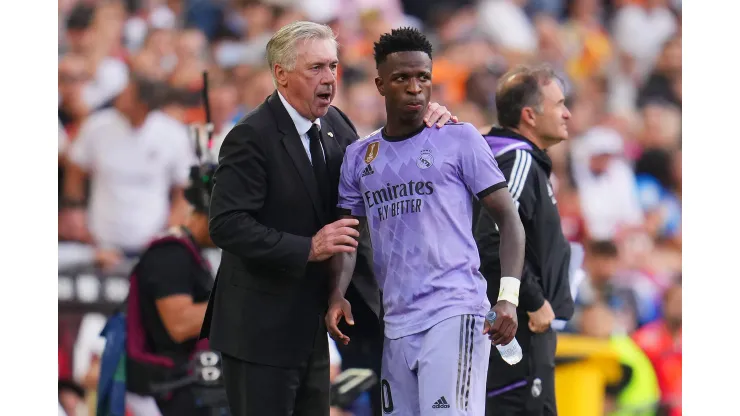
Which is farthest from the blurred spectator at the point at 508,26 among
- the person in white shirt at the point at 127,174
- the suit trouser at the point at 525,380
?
the suit trouser at the point at 525,380

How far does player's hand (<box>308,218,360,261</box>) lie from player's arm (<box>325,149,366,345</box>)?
6 centimetres

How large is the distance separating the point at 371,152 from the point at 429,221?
1.09 ft

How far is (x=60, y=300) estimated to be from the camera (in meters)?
6.96

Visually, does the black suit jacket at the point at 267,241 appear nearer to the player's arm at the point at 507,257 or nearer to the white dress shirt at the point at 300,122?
the white dress shirt at the point at 300,122

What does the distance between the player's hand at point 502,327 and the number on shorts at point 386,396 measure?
1.44 feet

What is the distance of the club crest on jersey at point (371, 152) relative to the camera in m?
3.80

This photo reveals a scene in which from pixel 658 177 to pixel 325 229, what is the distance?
5.44 meters

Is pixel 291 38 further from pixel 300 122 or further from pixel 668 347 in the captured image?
pixel 668 347

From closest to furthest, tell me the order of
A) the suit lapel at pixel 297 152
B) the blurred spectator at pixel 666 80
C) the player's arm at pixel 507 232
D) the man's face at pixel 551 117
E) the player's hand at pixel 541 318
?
the player's arm at pixel 507 232 < the suit lapel at pixel 297 152 < the player's hand at pixel 541 318 < the man's face at pixel 551 117 < the blurred spectator at pixel 666 80

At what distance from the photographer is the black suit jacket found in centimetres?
369

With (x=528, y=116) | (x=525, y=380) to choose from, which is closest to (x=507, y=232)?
(x=525, y=380)

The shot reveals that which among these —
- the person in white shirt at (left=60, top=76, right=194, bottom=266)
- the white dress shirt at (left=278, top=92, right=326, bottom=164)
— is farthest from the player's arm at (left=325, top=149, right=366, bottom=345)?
the person in white shirt at (left=60, top=76, right=194, bottom=266)

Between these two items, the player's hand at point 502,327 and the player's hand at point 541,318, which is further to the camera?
the player's hand at point 541,318

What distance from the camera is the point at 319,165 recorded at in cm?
391
